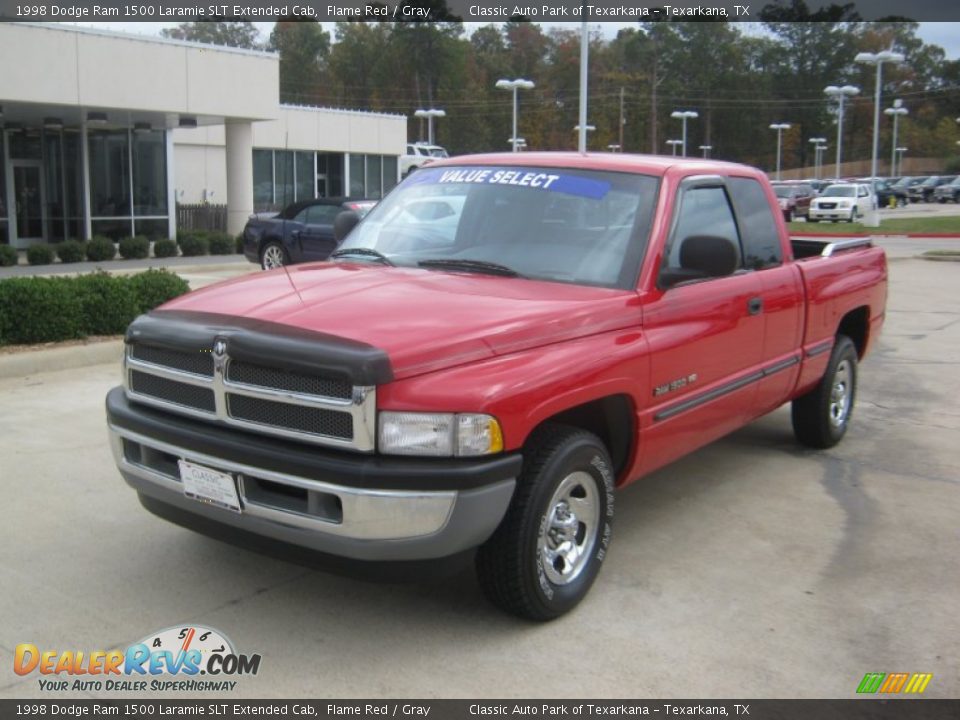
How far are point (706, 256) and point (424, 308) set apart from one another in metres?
1.45

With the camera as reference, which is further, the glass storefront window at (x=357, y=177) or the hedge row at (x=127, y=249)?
the glass storefront window at (x=357, y=177)

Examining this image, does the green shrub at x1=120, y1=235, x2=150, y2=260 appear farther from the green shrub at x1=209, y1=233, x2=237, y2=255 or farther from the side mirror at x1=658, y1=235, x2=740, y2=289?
the side mirror at x1=658, y1=235, x2=740, y2=289

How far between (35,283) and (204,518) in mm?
6177

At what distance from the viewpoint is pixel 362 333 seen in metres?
3.59

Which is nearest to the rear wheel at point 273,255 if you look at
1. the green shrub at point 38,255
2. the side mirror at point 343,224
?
the green shrub at point 38,255

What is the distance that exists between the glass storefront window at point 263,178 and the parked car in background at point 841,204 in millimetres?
24687

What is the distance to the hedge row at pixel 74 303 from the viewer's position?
8.87 metres

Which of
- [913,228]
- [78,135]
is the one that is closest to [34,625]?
[78,135]

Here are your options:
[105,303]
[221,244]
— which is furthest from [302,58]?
[105,303]

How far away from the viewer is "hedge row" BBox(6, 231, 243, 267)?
20359 mm

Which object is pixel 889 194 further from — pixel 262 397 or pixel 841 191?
pixel 262 397

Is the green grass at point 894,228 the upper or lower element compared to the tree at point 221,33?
lower

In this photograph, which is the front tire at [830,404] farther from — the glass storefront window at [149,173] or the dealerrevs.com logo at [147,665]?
the glass storefront window at [149,173]

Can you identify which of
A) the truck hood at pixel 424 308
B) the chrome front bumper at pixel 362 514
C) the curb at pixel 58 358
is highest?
the truck hood at pixel 424 308
